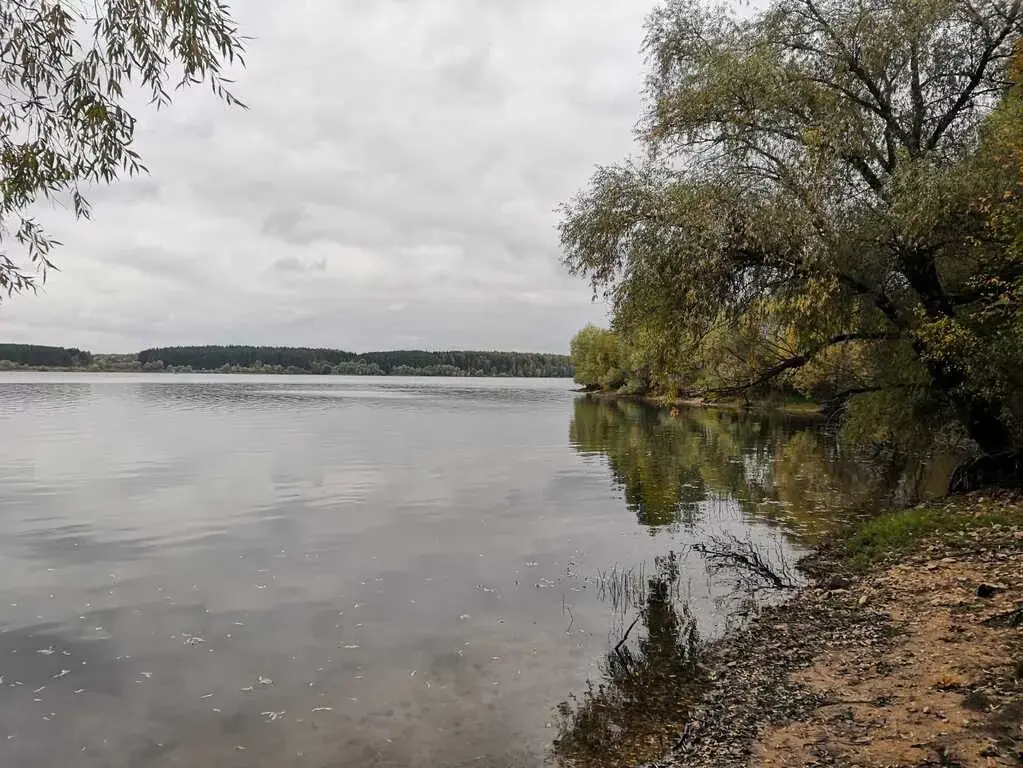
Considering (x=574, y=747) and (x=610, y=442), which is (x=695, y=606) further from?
(x=610, y=442)

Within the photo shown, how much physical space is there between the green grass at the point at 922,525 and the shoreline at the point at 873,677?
Answer: 69 centimetres

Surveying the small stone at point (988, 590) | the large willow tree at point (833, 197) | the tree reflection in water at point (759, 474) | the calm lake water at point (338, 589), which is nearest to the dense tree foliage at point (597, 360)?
the tree reflection in water at point (759, 474)

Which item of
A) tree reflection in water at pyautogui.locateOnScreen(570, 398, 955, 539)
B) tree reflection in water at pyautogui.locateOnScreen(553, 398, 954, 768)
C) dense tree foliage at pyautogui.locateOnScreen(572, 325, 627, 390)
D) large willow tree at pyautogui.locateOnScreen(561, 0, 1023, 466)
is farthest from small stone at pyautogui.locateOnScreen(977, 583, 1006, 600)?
dense tree foliage at pyautogui.locateOnScreen(572, 325, 627, 390)

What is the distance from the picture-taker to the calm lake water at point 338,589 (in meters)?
9.08

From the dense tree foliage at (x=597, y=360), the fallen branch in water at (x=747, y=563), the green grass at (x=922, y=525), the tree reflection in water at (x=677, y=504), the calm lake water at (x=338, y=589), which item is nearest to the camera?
the tree reflection in water at (x=677, y=504)

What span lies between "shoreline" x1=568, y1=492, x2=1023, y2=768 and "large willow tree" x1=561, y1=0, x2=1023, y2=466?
5.82m

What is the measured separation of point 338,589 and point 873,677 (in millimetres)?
10705

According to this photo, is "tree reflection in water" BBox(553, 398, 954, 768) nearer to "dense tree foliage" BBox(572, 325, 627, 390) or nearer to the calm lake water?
the calm lake water

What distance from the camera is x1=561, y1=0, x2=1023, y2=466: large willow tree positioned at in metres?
15.0

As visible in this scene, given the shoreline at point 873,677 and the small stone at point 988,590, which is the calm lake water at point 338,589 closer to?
the shoreline at point 873,677

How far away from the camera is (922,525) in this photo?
15.9 metres

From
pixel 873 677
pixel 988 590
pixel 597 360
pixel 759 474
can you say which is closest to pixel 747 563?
pixel 988 590

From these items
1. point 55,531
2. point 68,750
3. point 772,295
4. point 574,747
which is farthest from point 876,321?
point 55,531

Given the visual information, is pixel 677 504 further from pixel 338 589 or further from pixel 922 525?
pixel 338 589
